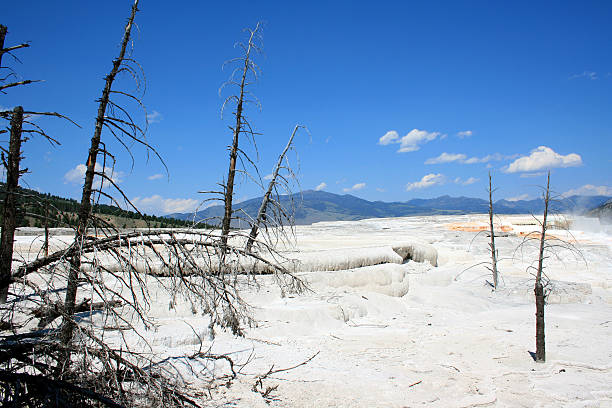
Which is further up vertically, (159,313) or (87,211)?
(87,211)

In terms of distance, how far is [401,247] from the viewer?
1648 cm

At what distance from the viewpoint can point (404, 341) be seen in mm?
8758

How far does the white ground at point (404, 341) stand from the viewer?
5844 mm

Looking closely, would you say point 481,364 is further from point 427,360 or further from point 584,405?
point 584,405

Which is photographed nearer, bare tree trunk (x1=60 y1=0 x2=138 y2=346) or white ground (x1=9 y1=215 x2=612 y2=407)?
bare tree trunk (x1=60 y1=0 x2=138 y2=346)

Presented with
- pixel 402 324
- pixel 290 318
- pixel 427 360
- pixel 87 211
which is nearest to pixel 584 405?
pixel 427 360

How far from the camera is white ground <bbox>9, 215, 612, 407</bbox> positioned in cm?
584

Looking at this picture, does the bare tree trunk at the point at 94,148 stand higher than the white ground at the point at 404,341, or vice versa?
the bare tree trunk at the point at 94,148

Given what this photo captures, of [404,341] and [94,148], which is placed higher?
[94,148]

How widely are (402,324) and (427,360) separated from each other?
2616 mm

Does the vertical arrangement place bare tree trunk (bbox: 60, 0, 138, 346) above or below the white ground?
above

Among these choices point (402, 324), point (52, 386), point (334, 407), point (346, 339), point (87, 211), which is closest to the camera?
point (52, 386)

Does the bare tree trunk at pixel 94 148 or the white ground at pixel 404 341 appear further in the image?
the white ground at pixel 404 341

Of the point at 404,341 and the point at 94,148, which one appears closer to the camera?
the point at 94,148
